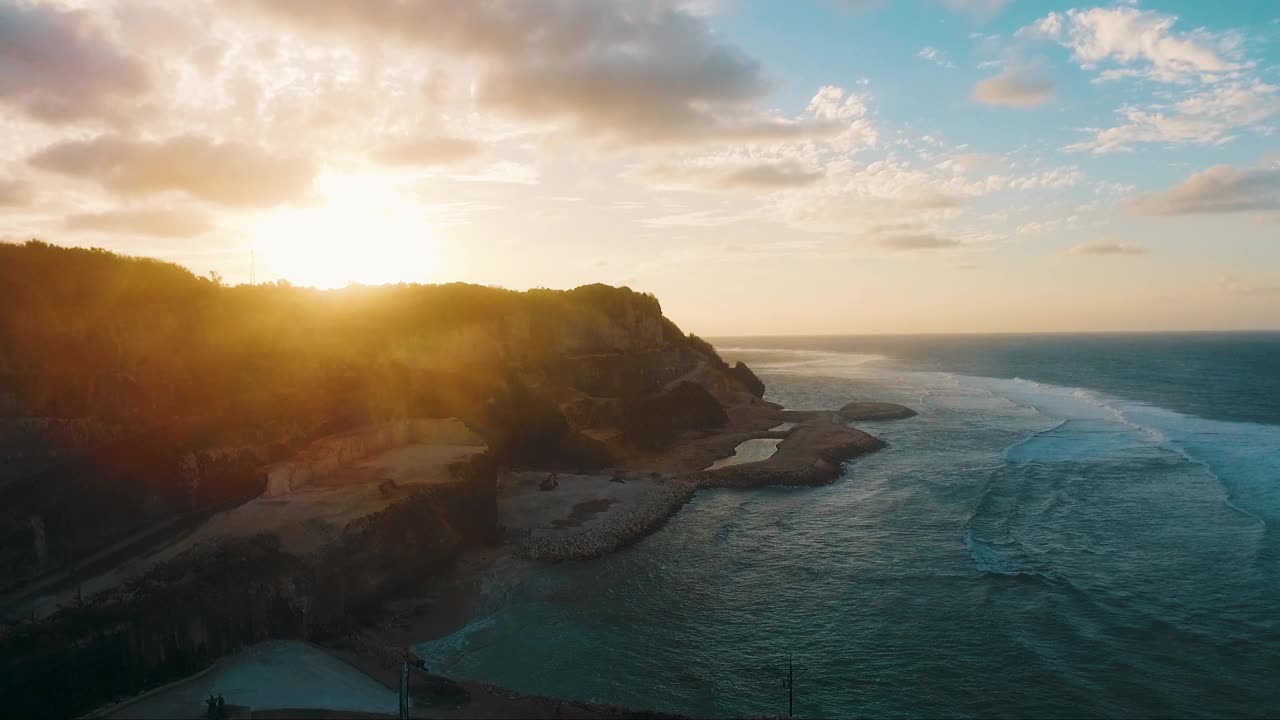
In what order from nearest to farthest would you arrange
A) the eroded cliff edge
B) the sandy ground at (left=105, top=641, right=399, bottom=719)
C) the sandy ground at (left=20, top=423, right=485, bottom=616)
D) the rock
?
the sandy ground at (left=105, top=641, right=399, bottom=719), the eroded cliff edge, the sandy ground at (left=20, top=423, right=485, bottom=616), the rock

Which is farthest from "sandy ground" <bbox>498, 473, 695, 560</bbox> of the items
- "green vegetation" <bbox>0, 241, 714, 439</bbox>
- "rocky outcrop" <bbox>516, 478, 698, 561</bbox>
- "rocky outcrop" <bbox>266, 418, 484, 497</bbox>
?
"green vegetation" <bbox>0, 241, 714, 439</bbox>

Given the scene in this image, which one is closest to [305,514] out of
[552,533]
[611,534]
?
[552,533]

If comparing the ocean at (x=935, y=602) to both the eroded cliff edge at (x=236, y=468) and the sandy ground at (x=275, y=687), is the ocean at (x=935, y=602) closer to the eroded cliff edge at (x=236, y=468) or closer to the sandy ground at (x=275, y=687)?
the sandy ground at (x=275, y=687)

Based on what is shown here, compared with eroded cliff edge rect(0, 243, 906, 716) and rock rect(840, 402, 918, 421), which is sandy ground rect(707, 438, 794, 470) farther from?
rock rect(840, 402, 918, 421)

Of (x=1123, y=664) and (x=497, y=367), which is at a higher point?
(x=497, y=367)

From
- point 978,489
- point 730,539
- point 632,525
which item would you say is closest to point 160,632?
point 632,525

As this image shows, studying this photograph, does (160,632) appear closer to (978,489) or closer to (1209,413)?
(978,489)

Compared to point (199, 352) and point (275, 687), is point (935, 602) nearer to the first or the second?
point (275, 687)
